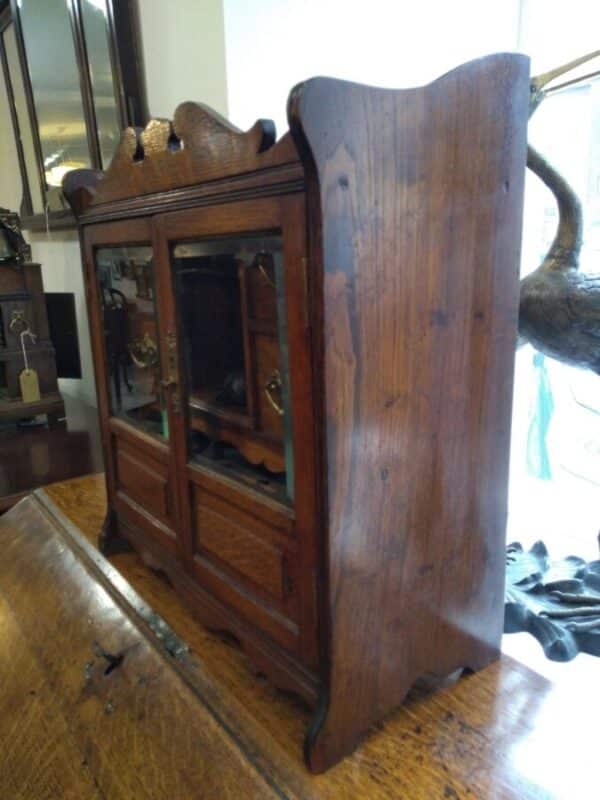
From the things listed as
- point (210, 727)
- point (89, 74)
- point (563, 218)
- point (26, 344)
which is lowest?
point (210, 727)

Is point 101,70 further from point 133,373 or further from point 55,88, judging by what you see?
point 133,373

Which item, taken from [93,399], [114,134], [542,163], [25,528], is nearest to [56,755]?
[25,528]

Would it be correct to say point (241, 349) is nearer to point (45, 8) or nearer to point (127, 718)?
point (127, 718)

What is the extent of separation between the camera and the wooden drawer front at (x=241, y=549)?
78cm

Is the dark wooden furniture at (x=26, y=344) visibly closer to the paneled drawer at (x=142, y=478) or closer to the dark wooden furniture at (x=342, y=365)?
the paneled drawer at (x=142, y=478)

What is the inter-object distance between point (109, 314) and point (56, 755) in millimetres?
753

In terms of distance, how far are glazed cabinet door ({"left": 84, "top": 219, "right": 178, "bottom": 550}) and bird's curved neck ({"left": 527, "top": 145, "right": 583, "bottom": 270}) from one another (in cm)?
63

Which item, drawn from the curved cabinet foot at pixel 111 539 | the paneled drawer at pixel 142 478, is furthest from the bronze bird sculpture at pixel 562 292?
the curved cabinet foot at pixel 111 539

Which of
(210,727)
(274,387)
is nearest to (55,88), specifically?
(274,387)

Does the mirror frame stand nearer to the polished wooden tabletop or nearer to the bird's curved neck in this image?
the bird's curved neck

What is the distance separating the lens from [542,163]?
3.02ft

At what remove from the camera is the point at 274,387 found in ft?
2.52

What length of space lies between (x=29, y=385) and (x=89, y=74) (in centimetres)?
108

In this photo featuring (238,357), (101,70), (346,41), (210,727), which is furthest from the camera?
(101,70)
